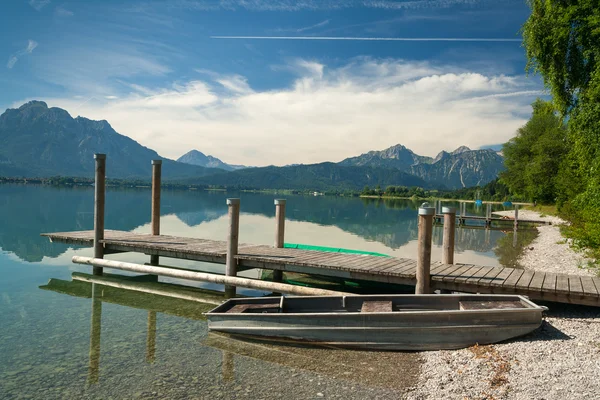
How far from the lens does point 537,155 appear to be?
174 ft

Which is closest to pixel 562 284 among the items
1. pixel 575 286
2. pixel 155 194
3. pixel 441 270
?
pixel 575 286

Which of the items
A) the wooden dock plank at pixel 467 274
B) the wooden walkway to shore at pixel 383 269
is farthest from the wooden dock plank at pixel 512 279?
the wooden dock plank at pixel 467 274

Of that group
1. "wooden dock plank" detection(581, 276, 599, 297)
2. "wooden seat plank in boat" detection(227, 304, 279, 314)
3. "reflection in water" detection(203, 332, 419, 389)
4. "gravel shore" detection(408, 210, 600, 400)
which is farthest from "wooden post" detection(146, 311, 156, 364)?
"wooden dock plank" detection(581, 276, 599, 297)

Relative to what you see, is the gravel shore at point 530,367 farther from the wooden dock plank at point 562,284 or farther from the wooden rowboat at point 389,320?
the wooden dock plank at point 562,284

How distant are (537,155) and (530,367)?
53072 mm

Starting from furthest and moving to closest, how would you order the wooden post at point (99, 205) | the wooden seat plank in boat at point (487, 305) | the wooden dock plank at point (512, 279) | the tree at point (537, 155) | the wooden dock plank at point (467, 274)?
the tree at point (537, 155) < the wooden post at point (99, 205) < the wooden dock plank at point (467, 274) < the wooden dock plank at point (512, 279) < the wooden seat plank in boat at point (487, 305)

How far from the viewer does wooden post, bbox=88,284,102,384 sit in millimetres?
7941

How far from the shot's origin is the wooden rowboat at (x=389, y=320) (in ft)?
27.2

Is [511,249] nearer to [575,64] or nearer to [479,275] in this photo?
[575,64]

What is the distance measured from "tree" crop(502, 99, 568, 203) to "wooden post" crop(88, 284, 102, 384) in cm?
4307

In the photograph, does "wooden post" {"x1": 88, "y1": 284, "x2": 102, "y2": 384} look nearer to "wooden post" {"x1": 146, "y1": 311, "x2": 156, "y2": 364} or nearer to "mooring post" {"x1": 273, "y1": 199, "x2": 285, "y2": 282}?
"wooden post" {"x1": 146, "y1": 311, "x2": 156, "y2": 364}

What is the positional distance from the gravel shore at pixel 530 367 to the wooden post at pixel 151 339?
16.6 feet

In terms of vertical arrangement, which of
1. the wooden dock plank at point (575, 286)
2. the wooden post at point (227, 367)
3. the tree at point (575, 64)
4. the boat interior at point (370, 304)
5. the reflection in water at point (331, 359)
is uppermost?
the tree at point (575, 64)

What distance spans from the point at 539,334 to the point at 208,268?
43.2ft
